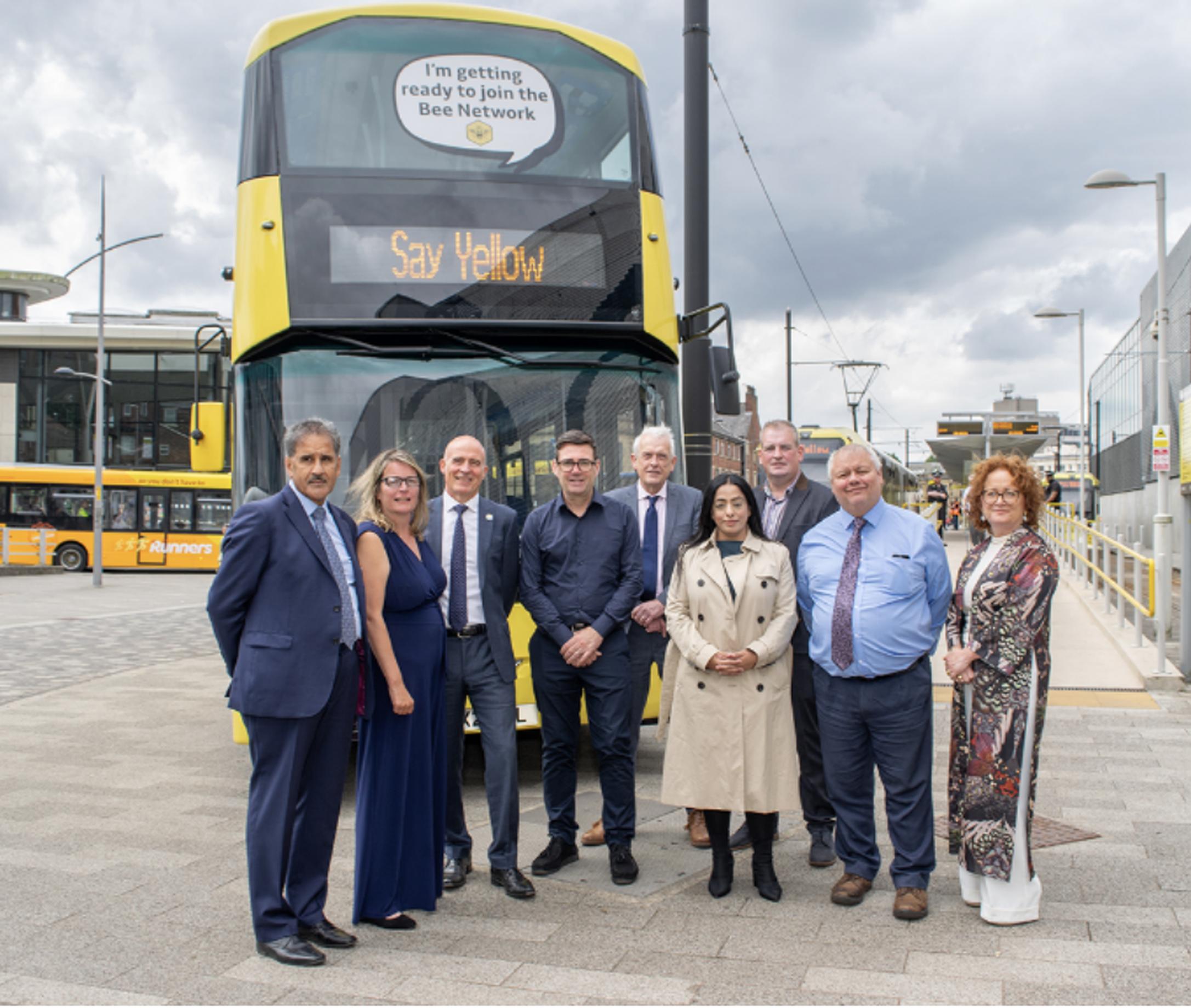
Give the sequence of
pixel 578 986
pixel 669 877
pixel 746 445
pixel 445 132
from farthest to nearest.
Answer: pixel 746 445
pixel 445 132
pixel 669 877
pixel 578 986

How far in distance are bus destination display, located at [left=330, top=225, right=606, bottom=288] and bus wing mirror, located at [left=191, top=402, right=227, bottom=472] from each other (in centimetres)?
162

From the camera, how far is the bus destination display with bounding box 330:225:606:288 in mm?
6453

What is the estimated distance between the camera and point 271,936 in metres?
3.97

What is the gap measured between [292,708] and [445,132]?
Result: 4124 mm

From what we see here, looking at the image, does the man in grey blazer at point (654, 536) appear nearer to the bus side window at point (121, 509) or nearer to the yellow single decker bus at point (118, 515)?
the yellow single decker bus at point (118, 515)

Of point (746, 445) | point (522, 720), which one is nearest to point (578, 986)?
point (522, 720)

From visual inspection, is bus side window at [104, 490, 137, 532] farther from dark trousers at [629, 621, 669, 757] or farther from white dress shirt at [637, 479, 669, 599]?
dark trousers at [629, 621, 669, 757]

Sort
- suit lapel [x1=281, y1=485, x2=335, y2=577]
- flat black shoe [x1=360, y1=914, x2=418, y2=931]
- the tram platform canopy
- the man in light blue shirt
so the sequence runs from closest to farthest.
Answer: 1. suit lapel [x1=281, y1=485, x2=335, y2=577]
2. flat black shoe [x1=360, y1=914, x2=418, y2=931]
3. the man in light blue shirt
4. the tram platform canopy

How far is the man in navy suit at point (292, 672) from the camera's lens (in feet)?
12.9

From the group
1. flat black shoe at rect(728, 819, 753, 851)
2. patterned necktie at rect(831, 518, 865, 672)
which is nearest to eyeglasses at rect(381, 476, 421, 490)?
patterned necktie at rect(831, 518, 865, 672)

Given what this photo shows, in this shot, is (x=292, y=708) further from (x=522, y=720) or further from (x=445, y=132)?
(x=445, y=132)

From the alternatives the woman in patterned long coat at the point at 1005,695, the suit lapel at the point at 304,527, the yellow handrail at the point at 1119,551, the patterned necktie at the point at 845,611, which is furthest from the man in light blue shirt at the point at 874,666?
the yellow handrail at the point at 1119,551

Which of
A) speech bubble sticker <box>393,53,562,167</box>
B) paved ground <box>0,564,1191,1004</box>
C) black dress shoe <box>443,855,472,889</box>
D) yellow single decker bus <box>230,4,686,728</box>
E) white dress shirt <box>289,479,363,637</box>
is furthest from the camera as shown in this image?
speech bubble sticker <box>393,53,562,167</box>

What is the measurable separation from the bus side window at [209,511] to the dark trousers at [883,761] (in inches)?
1030
